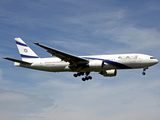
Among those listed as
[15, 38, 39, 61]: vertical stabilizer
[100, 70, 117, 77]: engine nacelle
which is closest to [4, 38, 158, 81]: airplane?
[100, 70, 117, 77]: engine nacelle

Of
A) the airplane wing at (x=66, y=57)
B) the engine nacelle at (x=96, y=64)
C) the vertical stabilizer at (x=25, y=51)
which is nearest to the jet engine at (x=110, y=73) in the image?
the engine nacelle at (x=96, y=64)

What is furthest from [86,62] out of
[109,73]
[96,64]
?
[109,73]

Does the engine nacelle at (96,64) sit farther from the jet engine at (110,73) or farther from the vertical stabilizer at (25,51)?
the vertical stabilizer at (25,51)

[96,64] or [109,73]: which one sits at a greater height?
[96,64]

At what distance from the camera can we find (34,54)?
41781 millimetres

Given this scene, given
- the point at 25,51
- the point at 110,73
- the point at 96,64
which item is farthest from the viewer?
the point at 25,51

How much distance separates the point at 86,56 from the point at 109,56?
3.52m

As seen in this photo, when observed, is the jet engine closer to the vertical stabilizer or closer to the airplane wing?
the airplane wing

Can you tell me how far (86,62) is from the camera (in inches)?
1448

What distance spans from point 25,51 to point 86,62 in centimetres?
1164

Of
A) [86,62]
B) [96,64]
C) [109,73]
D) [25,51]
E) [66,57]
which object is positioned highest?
[25,51]

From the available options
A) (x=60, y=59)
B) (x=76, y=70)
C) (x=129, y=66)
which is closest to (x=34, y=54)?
(x=60, y=59)

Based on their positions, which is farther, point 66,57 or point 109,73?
point 109,73

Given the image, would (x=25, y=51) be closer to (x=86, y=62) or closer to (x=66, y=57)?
(x=66, y=57)
